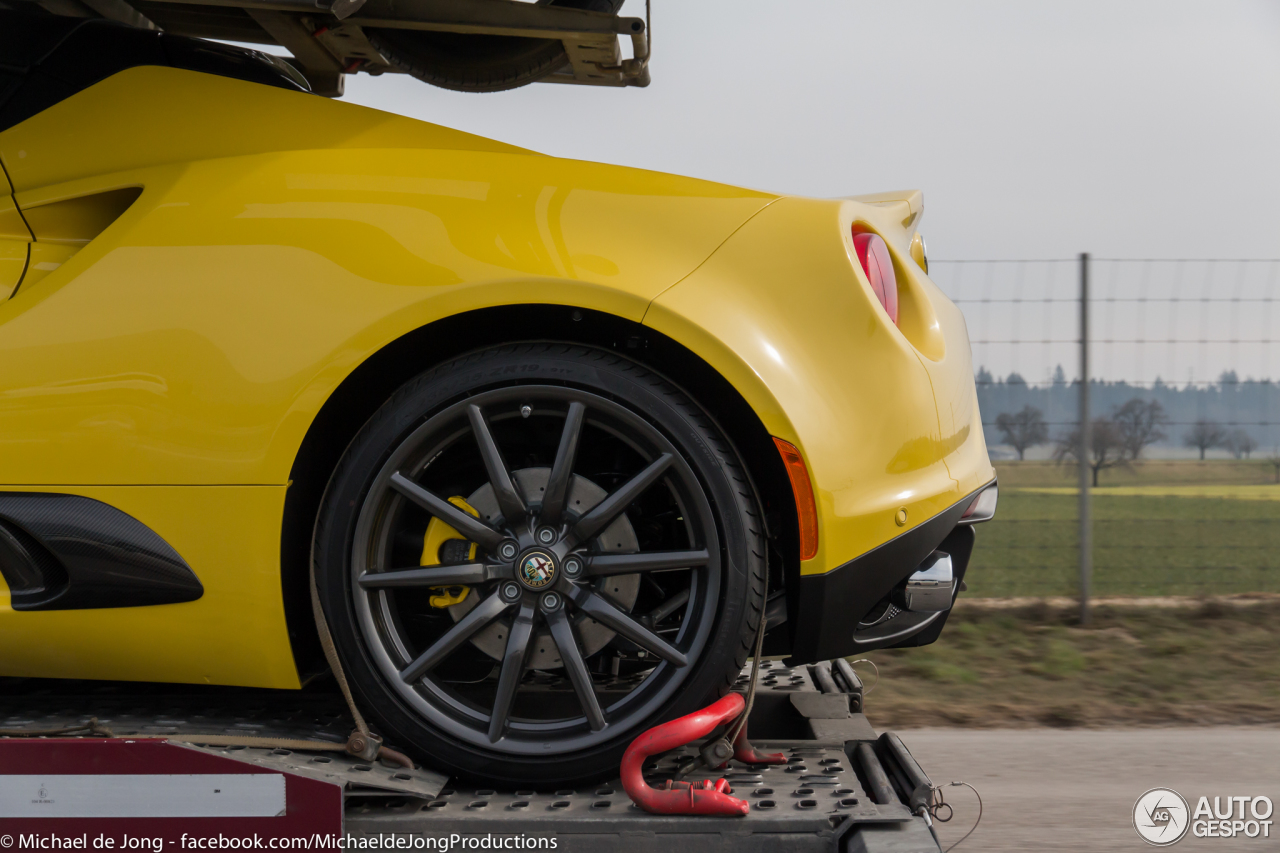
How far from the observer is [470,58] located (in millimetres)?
2279

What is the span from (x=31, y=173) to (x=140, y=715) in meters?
1.06

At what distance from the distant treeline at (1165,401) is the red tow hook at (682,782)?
3.24 metres

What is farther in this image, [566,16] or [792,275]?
[566,16]

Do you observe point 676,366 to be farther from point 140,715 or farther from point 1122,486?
point 1122,486

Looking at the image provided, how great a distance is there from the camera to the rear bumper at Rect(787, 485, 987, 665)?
168 centimetres

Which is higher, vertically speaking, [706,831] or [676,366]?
[676,366]

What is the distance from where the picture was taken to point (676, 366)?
1775 mm

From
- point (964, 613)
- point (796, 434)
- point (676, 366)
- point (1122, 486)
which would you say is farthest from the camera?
point (1122, 486)

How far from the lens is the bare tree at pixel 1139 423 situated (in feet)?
14.9

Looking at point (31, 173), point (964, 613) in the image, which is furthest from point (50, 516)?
point (964, 613)

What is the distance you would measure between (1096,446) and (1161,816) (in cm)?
222

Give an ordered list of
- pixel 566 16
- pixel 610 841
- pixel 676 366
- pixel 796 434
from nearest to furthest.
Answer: pixel 610 841 < pixel 796 434 < pixel 676 366 < pixel 566 16

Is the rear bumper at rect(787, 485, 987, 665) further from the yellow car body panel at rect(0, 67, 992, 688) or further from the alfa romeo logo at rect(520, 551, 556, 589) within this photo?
the alfa romeo logo at rect(520, 551, 556, 589)

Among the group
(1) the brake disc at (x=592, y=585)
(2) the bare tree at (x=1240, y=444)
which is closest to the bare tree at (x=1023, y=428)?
(2) the bare tree at (x=1240, y=444)
